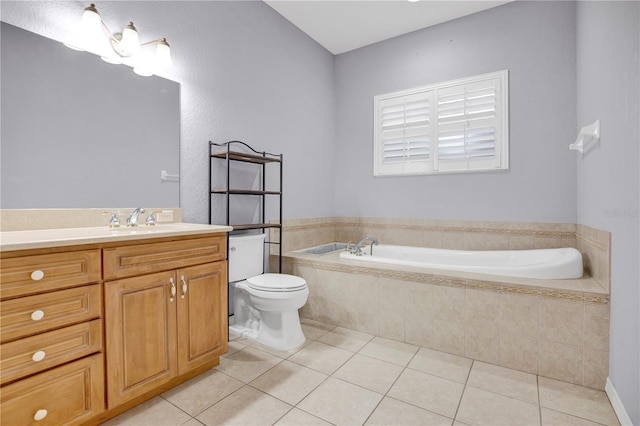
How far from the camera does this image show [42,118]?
166 cm

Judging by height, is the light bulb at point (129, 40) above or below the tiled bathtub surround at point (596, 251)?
above

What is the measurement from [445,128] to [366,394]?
2.50 meters

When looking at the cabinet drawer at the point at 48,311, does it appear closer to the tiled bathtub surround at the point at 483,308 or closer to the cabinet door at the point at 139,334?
the cabinet door at the point at 139,334

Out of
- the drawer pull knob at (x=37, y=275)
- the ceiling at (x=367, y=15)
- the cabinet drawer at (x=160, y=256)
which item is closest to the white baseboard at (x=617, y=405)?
the cabinet drawer at (x=160, y=256)

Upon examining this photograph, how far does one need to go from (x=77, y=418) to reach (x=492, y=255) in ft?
9.78

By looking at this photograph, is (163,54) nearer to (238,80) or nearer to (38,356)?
(238,80)

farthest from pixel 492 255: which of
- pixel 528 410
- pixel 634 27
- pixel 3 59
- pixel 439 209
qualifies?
pixel 3 59

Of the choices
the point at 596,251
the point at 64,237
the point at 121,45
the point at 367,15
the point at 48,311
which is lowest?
the point at 48,311

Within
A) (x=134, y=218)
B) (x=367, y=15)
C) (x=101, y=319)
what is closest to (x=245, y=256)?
(x=134, y=218)

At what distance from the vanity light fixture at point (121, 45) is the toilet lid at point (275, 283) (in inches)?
61.3

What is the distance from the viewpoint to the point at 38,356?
119cm

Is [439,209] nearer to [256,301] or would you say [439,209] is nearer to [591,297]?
[591,297]

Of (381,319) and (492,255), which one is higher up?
(492,255)

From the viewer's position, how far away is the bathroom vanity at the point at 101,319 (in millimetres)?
1148
